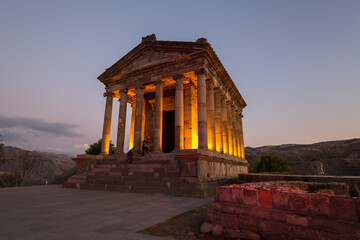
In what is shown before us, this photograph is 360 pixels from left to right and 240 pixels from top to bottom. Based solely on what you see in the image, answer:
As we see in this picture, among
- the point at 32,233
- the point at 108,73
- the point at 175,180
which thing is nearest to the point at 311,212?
the point at 32,233

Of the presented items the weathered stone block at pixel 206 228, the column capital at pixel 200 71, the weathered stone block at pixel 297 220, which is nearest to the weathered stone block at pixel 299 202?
the weathered stone block at pixel 297 220

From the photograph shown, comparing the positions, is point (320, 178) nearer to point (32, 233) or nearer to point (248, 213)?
point (248, 213)

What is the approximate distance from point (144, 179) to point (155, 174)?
28.8 inches

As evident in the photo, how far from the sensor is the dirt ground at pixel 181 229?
366 centimetres

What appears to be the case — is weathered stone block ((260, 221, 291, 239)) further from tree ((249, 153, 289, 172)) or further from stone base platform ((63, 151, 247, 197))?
tree ((249, 153, 289, 172))

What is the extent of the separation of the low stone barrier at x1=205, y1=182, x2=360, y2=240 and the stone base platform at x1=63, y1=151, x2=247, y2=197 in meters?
5.49

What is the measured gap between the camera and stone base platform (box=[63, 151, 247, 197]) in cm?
1023

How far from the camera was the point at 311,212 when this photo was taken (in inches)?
125

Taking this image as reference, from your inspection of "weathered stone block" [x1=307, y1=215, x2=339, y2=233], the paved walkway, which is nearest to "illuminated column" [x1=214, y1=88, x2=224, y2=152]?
the paved walkway

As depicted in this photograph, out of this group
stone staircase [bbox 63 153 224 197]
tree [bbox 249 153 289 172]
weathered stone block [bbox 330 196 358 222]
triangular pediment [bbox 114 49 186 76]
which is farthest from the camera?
tree [bbox 249 153 289 172]

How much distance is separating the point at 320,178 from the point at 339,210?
27.6 feet

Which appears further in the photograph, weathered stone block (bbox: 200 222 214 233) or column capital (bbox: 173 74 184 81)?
column capital (bbox: 173 74 184 81)

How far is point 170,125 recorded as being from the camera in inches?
833

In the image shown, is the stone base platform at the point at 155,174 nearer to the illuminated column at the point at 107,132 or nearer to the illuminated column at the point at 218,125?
the illuminated column at the point at 218,125
